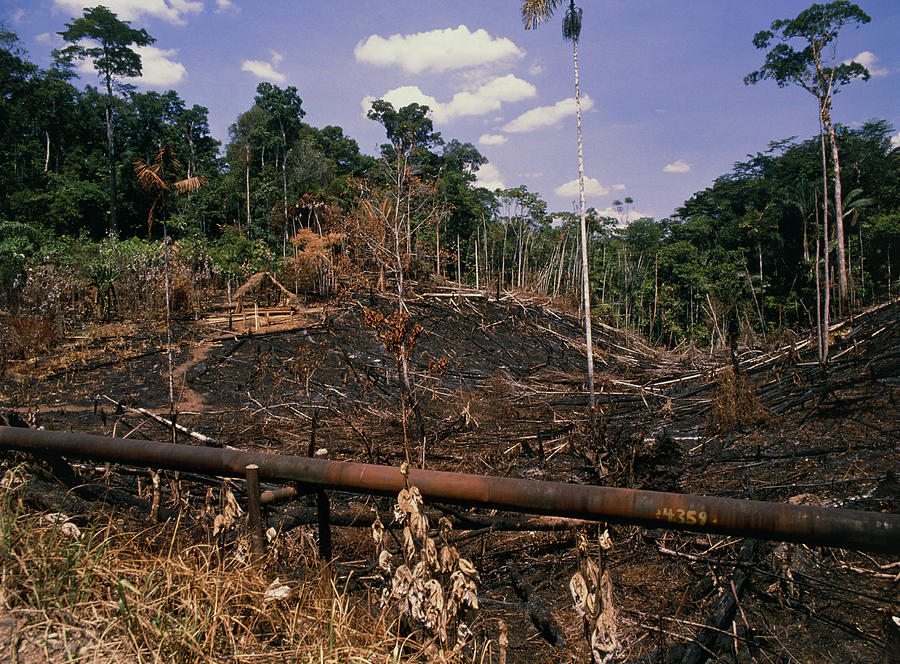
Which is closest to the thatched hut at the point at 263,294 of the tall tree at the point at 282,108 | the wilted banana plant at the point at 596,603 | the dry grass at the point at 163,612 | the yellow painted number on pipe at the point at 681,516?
the dry grass at the point at 163,612

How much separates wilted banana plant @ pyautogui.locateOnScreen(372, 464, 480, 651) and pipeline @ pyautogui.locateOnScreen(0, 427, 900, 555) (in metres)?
0.08

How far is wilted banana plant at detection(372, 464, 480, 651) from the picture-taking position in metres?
1.42

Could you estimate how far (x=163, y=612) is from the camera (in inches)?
59.5

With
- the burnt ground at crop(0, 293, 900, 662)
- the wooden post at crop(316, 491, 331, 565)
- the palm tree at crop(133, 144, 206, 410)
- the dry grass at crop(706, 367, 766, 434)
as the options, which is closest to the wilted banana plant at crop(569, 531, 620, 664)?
the burnt ground at crop(0, 293, 900, 662)

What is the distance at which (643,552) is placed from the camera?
356 cm

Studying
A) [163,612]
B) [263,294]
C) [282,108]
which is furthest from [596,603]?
[282,108]

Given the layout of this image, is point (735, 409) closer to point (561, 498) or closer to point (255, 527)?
point (561, 498)

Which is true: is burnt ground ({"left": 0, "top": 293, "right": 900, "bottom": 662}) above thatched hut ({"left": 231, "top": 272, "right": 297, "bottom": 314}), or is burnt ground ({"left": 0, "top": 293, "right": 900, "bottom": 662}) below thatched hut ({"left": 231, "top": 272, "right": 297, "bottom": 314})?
below

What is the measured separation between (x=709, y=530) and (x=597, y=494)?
255 mm

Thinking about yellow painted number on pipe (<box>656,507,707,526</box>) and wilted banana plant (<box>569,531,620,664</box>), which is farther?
wilted banana plant (<box>569,531,620,664</box>)

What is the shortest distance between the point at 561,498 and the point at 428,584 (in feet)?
1.43

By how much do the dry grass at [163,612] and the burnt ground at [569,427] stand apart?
1.66ft

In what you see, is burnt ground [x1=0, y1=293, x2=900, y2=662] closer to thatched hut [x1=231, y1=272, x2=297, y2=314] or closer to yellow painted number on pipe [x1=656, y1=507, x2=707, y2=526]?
yellow painted number on pipe [x1=656, y1=507, x2=707, y2=526]

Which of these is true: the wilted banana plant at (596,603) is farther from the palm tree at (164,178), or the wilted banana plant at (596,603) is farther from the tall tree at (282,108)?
the tall tree at (282,108)
